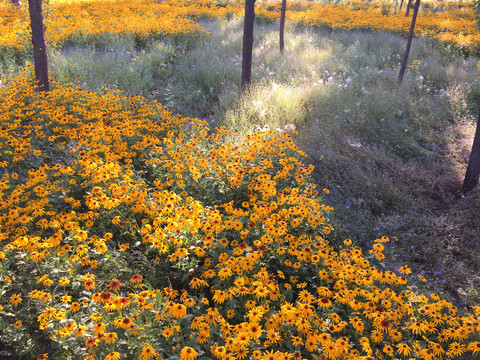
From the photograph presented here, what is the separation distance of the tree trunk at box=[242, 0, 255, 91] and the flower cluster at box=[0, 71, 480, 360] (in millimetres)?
4186

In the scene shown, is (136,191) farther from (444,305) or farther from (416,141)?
(416,141)

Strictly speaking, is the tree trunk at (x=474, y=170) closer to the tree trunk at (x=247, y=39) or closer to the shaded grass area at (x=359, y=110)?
the shaded grass area at (x=359, y=110)

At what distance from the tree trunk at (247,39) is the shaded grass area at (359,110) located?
0.46 meters

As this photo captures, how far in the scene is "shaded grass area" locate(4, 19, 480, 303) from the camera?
186 inches

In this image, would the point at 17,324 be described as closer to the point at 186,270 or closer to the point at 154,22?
the point at 186,270

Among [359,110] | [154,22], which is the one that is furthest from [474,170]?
[154,22]

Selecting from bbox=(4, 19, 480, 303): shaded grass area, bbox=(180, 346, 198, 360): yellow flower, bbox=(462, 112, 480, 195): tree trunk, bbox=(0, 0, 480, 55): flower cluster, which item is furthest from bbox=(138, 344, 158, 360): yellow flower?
bbox=(0, 0, 480, 55): flower cluster

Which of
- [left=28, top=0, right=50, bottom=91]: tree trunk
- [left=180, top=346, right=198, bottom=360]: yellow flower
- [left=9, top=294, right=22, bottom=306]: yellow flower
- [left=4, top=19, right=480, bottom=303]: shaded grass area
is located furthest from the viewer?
[left=28, top=0, right=50, bottom=91]: tree trunk

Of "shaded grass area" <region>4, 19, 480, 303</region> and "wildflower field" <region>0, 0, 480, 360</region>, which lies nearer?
"wildflower field" <region>0, 0, 480, 360</region>

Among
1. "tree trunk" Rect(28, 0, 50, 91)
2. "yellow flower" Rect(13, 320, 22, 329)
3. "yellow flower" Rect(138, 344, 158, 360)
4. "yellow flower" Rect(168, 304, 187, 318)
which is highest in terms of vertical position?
"tree trunk" Rect(28, 0, 50, 91)

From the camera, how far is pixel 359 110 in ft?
24.2

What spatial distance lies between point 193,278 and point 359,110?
5.96 metres

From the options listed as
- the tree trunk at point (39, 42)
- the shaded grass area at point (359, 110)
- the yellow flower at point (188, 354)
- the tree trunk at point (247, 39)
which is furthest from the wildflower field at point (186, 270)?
the tree trunk at point (247, 39)

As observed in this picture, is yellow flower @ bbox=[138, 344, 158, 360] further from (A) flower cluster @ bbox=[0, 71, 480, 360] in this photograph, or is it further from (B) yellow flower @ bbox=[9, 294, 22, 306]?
(B) yellow flower @ bbox=[9, 294, 22, 306]
